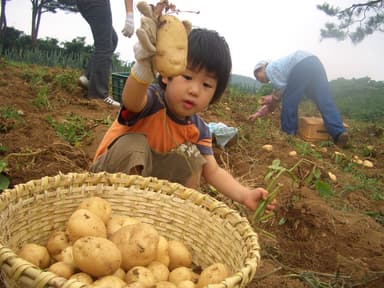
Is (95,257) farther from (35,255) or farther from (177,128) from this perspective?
(177,128)

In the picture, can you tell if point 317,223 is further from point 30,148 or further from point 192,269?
point 30,148

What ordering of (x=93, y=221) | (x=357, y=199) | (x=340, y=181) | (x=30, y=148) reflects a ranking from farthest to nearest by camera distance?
(x=340, y=181) < (x=357, y=199) < (x=30, y=148) < (x=93, y=221)

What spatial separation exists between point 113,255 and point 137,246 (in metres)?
0.10

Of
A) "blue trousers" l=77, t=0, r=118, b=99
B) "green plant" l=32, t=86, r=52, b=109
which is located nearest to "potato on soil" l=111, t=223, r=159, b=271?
"green plant" l=32, t=86, r=52, b=109

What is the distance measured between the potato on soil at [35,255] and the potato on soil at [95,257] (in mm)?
143

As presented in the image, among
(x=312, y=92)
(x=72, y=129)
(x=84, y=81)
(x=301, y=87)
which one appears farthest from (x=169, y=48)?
(x=312, y=92)

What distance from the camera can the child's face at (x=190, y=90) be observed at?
5.36 feet

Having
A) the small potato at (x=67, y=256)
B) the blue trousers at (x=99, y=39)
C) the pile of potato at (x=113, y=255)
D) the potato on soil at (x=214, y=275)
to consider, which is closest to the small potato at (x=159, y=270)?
the pile of potato at (x=113, y=255)

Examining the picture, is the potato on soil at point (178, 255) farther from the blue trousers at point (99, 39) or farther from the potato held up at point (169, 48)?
the blue trousers at point (99, 39)

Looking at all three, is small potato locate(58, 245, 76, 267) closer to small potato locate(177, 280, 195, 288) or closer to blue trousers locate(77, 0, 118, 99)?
small potato locate(177, 280, 195, 288)

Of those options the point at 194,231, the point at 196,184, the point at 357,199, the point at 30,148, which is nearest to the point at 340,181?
the point at 357,199

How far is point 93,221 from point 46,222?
205mm

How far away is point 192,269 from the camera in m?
1.38

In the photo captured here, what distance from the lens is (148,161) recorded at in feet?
5.82
